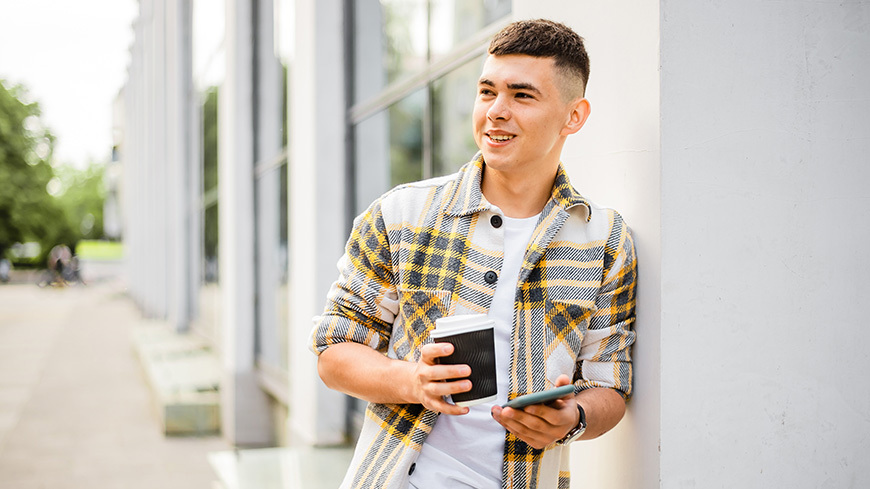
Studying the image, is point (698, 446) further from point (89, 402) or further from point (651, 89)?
point (89, 402)

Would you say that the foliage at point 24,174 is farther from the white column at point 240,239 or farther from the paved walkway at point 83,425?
the white column at point 240,239

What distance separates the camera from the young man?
6.22ft

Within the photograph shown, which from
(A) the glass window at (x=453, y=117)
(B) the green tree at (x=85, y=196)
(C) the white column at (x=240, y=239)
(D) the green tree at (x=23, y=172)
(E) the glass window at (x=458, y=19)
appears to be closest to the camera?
(E) the glass window at (x=458, y=19)

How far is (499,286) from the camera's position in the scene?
197 cm

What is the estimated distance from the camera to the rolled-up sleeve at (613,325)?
2.05 m

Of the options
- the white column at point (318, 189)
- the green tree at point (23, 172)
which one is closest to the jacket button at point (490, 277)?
the white column at point (318, 189)

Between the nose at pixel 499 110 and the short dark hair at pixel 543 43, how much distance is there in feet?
0.37

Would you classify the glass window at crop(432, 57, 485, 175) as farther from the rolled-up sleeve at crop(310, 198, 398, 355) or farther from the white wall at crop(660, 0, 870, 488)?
the rolled-up sleeve at crop(310, 198, 398, 355)

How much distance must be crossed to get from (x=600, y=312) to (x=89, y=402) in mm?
10273

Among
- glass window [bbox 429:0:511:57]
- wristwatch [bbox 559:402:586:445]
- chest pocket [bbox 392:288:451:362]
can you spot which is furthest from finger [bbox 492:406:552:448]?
glass window [bbox 429:0:511:57]

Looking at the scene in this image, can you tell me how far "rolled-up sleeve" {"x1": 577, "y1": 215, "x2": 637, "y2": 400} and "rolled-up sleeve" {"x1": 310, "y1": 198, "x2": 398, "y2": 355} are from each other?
1.64ft

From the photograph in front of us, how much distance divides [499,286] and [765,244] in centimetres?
72

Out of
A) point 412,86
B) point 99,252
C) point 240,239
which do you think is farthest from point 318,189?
point 99,252

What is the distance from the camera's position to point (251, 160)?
364 inches
